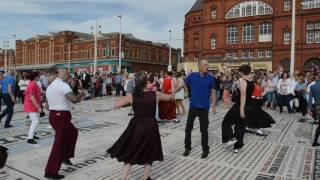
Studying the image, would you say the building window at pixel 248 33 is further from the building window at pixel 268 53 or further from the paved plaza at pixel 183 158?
the paved plaza at pixel 183 158

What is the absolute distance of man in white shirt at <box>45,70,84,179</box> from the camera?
19.9 feet

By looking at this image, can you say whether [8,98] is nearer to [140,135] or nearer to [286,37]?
[140,135]

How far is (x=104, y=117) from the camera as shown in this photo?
46.1 ft

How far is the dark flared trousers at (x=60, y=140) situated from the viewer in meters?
6.06

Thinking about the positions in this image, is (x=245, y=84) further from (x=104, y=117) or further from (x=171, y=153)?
(x=104, y=117)

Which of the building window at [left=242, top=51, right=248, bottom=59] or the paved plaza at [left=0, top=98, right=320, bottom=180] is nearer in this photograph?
the paved plaza at [left=0, top=98, right=320, bottom=180]

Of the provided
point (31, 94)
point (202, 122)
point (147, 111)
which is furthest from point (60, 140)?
point (31, 94)

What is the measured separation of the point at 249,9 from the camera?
5825 centimetres

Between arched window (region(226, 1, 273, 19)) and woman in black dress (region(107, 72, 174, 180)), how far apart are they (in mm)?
54944

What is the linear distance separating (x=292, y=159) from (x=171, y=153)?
253cm

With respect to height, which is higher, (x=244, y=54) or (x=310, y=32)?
(x=310, y=32)

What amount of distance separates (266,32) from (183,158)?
52958 mm

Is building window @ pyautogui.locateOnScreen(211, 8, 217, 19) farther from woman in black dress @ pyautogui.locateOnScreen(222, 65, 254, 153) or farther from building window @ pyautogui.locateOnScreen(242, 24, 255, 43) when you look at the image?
woman in black dress @ pyautogui.locateOnScreen(222, 65, 254, 153)

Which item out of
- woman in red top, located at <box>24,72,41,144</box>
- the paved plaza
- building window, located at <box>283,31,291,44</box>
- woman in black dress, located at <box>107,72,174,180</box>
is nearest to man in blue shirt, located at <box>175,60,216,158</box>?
the paved plaza
